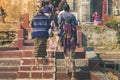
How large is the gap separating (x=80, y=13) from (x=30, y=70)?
17759 millimetres

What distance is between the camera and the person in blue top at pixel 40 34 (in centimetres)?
1537

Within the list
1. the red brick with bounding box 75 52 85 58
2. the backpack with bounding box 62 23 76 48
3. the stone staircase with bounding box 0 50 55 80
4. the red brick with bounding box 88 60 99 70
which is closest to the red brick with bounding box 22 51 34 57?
the stone staircase with bounding box 0 50 55 80

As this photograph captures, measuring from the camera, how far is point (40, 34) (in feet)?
50.4

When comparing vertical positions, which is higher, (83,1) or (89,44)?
(83,1)

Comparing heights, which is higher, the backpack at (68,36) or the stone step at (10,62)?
the backpack at (68,36)

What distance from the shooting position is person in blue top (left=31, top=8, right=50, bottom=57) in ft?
50.4

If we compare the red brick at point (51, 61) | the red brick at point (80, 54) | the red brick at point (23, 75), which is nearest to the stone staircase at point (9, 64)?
the red brick at point (23, 75)

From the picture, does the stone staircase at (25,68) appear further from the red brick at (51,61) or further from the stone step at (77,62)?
the stone step at (77,62)

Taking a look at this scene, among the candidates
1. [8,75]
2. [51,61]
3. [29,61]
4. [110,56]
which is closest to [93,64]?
[51,61]

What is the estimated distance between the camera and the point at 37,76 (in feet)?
50.0

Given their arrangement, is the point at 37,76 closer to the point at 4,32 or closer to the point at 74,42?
the point at 74,42

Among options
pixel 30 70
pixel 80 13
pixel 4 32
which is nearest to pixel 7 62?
pixel 30 70

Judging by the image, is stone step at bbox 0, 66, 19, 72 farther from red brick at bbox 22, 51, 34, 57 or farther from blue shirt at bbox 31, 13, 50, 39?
Answer: blue shirt at bbox 31, 13, 50, 39

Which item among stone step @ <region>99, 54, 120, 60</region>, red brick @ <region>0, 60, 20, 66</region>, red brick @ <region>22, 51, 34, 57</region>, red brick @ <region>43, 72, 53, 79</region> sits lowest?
stone step @ <region>99, 54, 120, 60</region>
